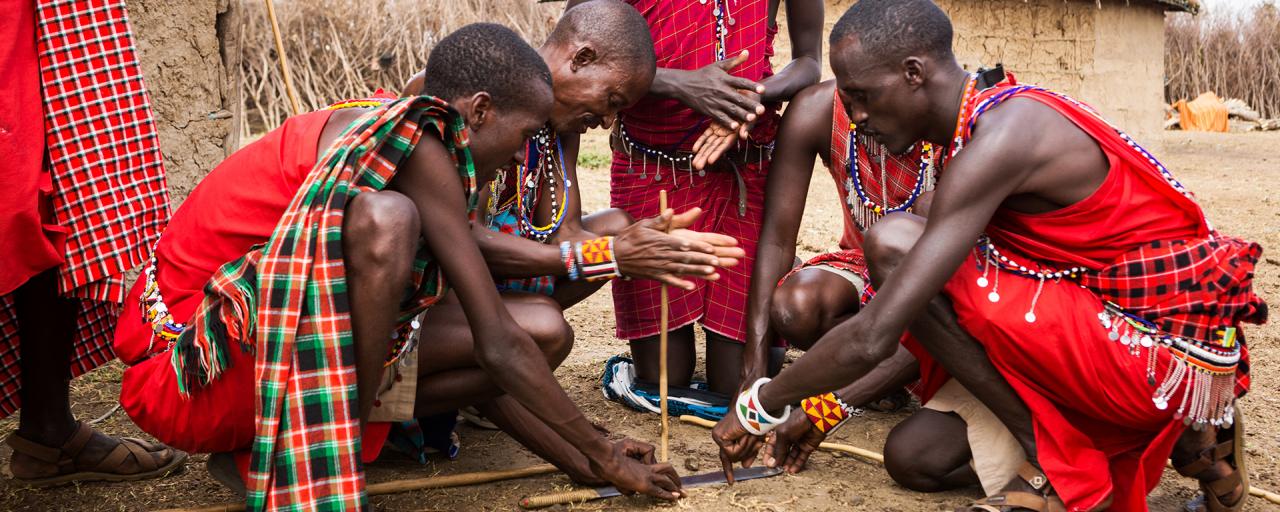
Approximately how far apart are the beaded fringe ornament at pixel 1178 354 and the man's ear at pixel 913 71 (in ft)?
0.55

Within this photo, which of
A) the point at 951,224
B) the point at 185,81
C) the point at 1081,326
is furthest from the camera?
the point at 185,81

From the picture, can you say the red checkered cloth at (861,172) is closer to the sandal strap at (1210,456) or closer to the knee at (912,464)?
the knee at (912,464)

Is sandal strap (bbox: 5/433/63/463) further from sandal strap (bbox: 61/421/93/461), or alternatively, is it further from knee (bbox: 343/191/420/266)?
knee (bbox: 343/191/420/266)

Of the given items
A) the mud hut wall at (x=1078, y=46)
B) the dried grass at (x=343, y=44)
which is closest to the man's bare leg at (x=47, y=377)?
the mud hut wall at (x=1078, y=46)

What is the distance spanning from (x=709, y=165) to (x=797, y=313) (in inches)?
29.6

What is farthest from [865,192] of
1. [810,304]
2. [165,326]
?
[165,326]

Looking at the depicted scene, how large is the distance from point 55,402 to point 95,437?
0.15m

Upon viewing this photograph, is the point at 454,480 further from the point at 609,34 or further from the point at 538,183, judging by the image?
the point at 609,34

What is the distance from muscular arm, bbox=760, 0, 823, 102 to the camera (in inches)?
138

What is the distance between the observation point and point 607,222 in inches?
134

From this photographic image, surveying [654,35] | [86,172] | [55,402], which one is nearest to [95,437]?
[55,402]

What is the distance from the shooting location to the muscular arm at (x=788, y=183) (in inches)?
130

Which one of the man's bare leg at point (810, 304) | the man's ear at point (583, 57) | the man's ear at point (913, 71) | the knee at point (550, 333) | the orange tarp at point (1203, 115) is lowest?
the orange tarp at point (1203, 115)

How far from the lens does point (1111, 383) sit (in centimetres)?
241
